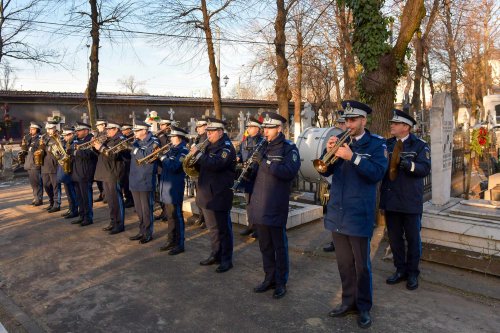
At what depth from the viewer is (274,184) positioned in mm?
4633

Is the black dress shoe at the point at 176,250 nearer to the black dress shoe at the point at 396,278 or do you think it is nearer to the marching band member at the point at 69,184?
the black dress shoe at the point at 396,278

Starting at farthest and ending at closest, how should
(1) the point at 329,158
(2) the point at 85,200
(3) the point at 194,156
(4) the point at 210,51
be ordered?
1. (4) the point at 210,51
2. (2) the point at 85,200
3. (3) the point at 194,156
4. (1) the point at 329,158

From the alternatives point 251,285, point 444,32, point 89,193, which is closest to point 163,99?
point 444,32

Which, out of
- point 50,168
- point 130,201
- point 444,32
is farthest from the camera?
point 444,32

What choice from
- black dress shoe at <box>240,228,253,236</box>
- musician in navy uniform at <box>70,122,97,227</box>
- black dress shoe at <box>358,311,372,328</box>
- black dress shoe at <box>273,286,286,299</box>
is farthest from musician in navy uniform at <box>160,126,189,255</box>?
black dress shoe at <box>358,311,372,328</box>

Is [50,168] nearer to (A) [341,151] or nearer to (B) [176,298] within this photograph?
(B) [176,298]

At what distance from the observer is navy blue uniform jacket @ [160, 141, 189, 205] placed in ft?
20.4

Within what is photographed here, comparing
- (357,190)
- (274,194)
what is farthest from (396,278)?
(274,194)

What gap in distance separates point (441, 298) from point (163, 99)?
85.9 feet

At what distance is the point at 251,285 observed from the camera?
505 cm

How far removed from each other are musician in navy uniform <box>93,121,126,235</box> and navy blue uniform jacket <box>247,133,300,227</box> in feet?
12.1

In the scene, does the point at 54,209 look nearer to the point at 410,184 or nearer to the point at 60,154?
the point at 60,154

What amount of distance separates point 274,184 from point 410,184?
5.18 ft

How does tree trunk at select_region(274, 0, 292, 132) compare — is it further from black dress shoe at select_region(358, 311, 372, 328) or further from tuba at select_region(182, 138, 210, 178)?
black dress shoe at select_region(358, 311, 372, 328)
